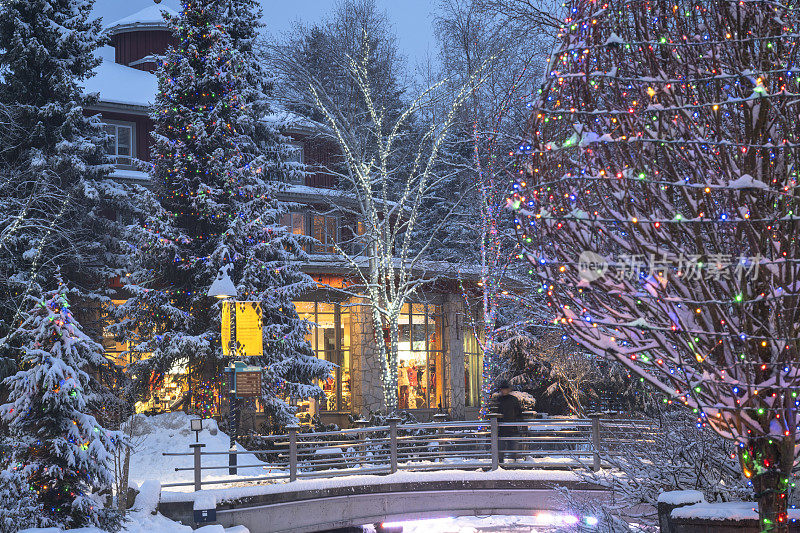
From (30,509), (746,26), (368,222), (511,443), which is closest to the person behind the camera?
(746,26)

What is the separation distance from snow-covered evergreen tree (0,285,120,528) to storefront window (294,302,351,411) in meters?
20.0

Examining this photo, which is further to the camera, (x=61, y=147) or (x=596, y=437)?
(x=61, y=147)

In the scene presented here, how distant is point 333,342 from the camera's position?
32.9 m

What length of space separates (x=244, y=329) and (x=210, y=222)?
262 inches

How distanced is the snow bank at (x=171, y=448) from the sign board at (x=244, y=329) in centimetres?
212

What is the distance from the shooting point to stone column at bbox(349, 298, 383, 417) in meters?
32.1

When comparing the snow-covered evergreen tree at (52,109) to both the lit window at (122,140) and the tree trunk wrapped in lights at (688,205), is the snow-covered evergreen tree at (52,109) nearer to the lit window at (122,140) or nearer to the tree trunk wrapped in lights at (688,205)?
the lit window at (122,140)

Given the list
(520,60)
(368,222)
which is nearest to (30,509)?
(368,222)

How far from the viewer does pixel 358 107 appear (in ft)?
92.1

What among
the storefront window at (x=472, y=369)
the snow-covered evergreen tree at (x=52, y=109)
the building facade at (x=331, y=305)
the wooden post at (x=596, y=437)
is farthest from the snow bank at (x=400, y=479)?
the storefront window at (x=472, y=369)

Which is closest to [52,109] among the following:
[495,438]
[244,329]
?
[244,329]

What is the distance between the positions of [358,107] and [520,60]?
18.7 feet

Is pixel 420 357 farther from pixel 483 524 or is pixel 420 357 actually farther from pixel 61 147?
pixel 483 524

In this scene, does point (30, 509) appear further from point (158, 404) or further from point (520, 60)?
point (520, 60)
